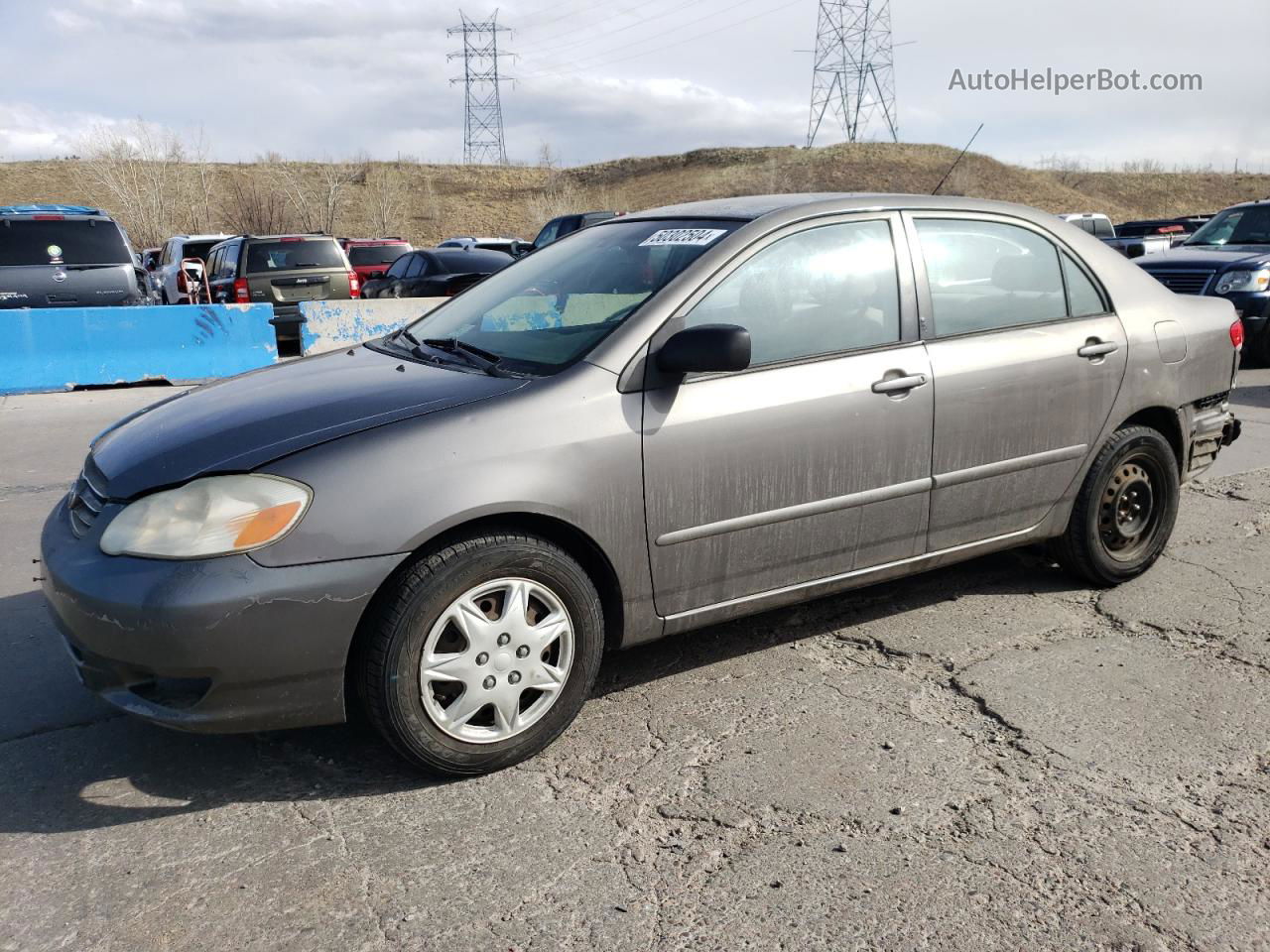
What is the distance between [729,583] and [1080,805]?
3.93ft

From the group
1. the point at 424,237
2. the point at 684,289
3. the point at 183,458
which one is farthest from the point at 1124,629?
the point at 424,237

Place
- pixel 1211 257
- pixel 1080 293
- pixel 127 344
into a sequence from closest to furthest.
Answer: pixel 1080 293
pixel 127 344
pixel 1211 257

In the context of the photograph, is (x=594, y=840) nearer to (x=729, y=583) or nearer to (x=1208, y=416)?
(x=729, y=583)

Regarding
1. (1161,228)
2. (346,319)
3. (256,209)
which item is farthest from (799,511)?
(256,209)

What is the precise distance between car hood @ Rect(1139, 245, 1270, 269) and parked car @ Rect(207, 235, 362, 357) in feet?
34.1

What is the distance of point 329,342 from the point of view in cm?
1271

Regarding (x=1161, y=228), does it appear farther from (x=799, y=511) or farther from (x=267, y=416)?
(x=267, y=416)

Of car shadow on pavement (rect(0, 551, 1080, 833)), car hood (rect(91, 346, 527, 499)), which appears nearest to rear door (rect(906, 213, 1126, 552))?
car shadow on pavement (rect(0, 551, 1080, 833))

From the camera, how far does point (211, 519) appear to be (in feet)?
9.35

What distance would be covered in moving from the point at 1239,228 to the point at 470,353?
11773 millimetres

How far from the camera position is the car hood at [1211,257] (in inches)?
444

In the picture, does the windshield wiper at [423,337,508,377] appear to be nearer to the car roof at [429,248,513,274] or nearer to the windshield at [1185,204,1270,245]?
the windshield at [1185,204,1270,245]

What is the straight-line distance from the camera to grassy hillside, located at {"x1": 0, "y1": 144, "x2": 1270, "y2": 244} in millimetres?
60431

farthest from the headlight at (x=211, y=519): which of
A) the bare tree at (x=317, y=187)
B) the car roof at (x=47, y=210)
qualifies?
the bare tree at (x=317, y=187)
